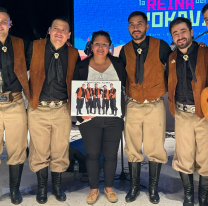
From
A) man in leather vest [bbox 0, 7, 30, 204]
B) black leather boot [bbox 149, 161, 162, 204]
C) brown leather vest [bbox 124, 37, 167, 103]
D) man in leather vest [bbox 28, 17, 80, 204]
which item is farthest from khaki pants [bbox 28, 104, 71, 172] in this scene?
black leather boot [bbox 149, 161, 162, 204]

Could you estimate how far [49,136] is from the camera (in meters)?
2.98

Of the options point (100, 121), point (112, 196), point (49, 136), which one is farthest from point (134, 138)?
point (49, 136)

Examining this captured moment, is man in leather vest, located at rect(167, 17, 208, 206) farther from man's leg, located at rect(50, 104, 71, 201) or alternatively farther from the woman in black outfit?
man's leg, located at rect(50, 104, 71, 201)

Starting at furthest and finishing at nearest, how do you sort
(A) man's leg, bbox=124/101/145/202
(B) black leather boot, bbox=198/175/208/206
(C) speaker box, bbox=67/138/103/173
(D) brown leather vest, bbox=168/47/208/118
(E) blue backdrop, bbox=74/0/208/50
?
(E) blue backdrop, bbox=74/0/208/50
(C) speaker box, bbox=67/138/103/173
(A) man's leg, bbox=124/101/145/202
(B) black leather boot, bbox=198/175/208/206
(D) brown leather vest, bbox=168/47/208/118

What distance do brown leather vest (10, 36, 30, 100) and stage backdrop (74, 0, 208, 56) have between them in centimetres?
311

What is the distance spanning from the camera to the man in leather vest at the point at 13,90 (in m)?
2.79

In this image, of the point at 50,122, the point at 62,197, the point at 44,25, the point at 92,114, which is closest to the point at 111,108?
the point at 92,114

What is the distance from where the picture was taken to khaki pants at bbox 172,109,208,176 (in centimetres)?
276

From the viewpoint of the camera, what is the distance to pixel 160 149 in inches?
117

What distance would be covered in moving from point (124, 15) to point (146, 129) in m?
3.33

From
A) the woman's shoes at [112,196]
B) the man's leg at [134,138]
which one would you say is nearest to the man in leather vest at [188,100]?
the man's leg at [134,138]

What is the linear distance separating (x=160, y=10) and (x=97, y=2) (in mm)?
1191

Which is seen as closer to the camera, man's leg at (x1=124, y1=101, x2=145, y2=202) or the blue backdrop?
man's leg at (x1=124, y1=101, x2=145, y2=202)

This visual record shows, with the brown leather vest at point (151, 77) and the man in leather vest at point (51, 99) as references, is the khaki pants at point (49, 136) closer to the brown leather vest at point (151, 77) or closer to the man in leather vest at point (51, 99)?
the man in leather vest at point (51, 99)
